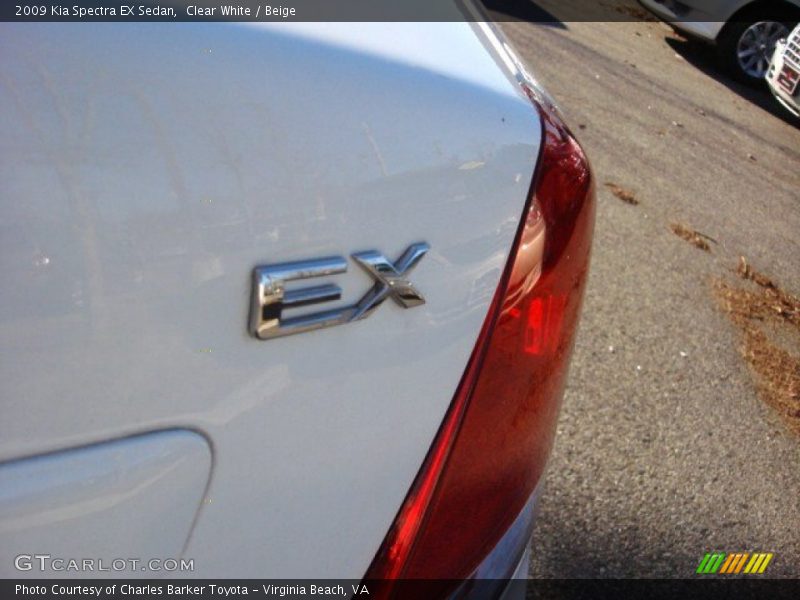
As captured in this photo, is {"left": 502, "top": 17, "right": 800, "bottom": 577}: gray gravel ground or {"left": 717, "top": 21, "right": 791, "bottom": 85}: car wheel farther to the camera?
{"left": 717, "top": 21, "right": 791, "bottom": 85}: car wheel

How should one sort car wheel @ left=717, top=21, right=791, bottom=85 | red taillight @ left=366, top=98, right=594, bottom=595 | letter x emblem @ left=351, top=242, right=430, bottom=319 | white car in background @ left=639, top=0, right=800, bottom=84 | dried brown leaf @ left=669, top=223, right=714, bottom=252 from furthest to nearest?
1. car wheel @ left=717, top=21, right=791, bottom=85
2. white car in background @ left=639, top=0, right=800, bottom=84
3. dried brown leaf @ left=669, top=223, right=714, bottom=252
4. red taillight @ left=366, top=98, right=594, bottom=595
5. letter x emblem @ left=351, top=242, right=430, bottom=319

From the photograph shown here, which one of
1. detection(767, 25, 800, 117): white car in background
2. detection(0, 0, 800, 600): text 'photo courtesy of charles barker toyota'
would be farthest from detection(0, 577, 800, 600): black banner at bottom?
detection(767, 25, 800, 117): white car in background

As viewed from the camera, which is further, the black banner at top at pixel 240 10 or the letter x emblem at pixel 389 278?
the letter x emblem at pixel 389 278

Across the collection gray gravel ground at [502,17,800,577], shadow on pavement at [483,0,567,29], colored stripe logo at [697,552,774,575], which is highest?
shadow on pavement at [483,0,567,29]

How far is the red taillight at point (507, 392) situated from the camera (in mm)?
992

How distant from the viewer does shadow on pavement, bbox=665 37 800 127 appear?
8847 millimetres

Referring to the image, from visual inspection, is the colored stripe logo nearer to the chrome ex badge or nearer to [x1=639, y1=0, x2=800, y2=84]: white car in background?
the chrome ex badge

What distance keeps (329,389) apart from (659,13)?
9.55 meters

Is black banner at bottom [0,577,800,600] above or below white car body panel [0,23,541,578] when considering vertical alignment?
below

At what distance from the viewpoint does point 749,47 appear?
9258 mm

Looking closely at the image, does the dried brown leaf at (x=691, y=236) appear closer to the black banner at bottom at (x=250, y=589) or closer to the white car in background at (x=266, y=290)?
the black banner at bottom at (x=250, y=589)

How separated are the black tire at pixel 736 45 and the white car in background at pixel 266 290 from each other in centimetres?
915

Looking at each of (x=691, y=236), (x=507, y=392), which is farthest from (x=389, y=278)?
(x=691, y=236)

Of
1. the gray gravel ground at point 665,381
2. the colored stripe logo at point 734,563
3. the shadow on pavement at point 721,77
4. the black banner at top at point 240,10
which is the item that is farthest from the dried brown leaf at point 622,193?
the shadow on pavement at point 721,77
